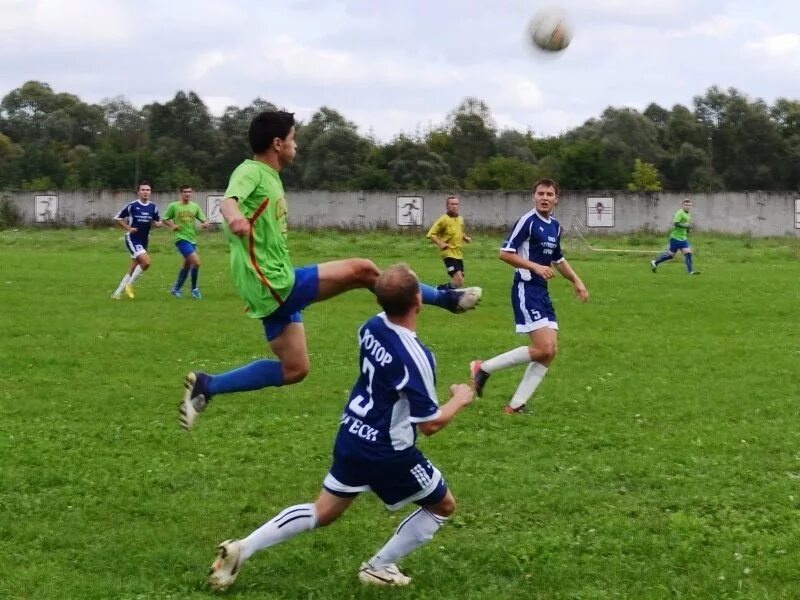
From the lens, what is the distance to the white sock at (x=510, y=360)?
963 cm

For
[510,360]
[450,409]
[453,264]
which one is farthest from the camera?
[453,264]

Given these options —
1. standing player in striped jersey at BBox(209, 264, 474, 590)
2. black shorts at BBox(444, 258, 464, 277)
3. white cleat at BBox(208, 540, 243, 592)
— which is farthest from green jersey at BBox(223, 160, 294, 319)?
black shorts at BBox(444, 258, 464, 277)

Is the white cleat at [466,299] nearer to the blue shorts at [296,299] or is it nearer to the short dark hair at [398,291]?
the blue shorts at [296,299]

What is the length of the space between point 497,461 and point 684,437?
69.7 inches

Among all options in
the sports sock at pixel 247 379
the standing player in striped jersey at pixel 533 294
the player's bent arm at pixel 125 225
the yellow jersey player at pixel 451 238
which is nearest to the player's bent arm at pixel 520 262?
the standing player in striped jersey at pixel 533 294

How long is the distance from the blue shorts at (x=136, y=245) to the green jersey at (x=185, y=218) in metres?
0.73

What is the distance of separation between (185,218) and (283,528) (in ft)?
52.5

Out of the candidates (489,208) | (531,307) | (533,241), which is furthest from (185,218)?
(489,208)

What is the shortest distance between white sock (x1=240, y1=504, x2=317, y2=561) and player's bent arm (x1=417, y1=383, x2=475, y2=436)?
821mm

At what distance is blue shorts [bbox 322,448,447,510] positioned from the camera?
4793mm

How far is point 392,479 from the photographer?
4828 millimetres

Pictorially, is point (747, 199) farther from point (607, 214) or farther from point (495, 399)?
point (495, 399)

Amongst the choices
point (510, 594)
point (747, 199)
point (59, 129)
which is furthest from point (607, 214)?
point (59, 129)

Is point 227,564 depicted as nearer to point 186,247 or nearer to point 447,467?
point 447,467
